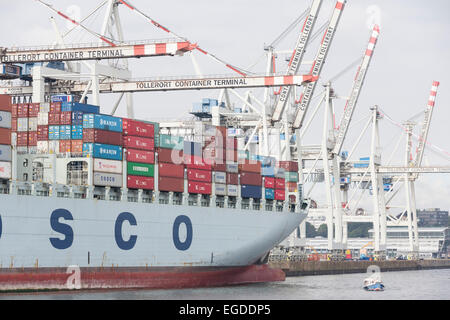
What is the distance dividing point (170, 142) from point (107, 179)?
6284mm

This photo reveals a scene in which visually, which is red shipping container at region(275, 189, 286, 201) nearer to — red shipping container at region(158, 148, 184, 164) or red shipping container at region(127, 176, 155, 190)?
red shipping container at region(158, 148, 184, 164)

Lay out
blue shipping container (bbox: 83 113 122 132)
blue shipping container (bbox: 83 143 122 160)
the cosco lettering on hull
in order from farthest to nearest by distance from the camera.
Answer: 1. blue shipping container (bbox: 83 113 122 132)
2. blue shipping container (bbox: 83 143 122 160)
3. the cosco lettering on hull

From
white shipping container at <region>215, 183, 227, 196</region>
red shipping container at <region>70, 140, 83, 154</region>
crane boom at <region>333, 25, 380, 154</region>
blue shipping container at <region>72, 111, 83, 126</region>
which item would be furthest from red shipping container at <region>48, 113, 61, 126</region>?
crane boom at <region>333, 25, 380, 154</region>

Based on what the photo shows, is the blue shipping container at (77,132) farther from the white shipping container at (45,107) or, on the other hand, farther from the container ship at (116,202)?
the white shipping container at (45,107)

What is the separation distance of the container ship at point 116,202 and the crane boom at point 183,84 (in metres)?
Answer: 3.50

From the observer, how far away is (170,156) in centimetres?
5578

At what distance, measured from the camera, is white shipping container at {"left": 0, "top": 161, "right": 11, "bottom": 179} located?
149ft

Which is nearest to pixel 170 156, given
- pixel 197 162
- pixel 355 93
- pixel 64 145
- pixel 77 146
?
pixel 197 162

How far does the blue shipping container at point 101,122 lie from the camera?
50281 mm

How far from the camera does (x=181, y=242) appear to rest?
57312 mm

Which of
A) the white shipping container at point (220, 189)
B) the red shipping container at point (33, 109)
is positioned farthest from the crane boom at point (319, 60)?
the red shipping container at point (33, 109)
